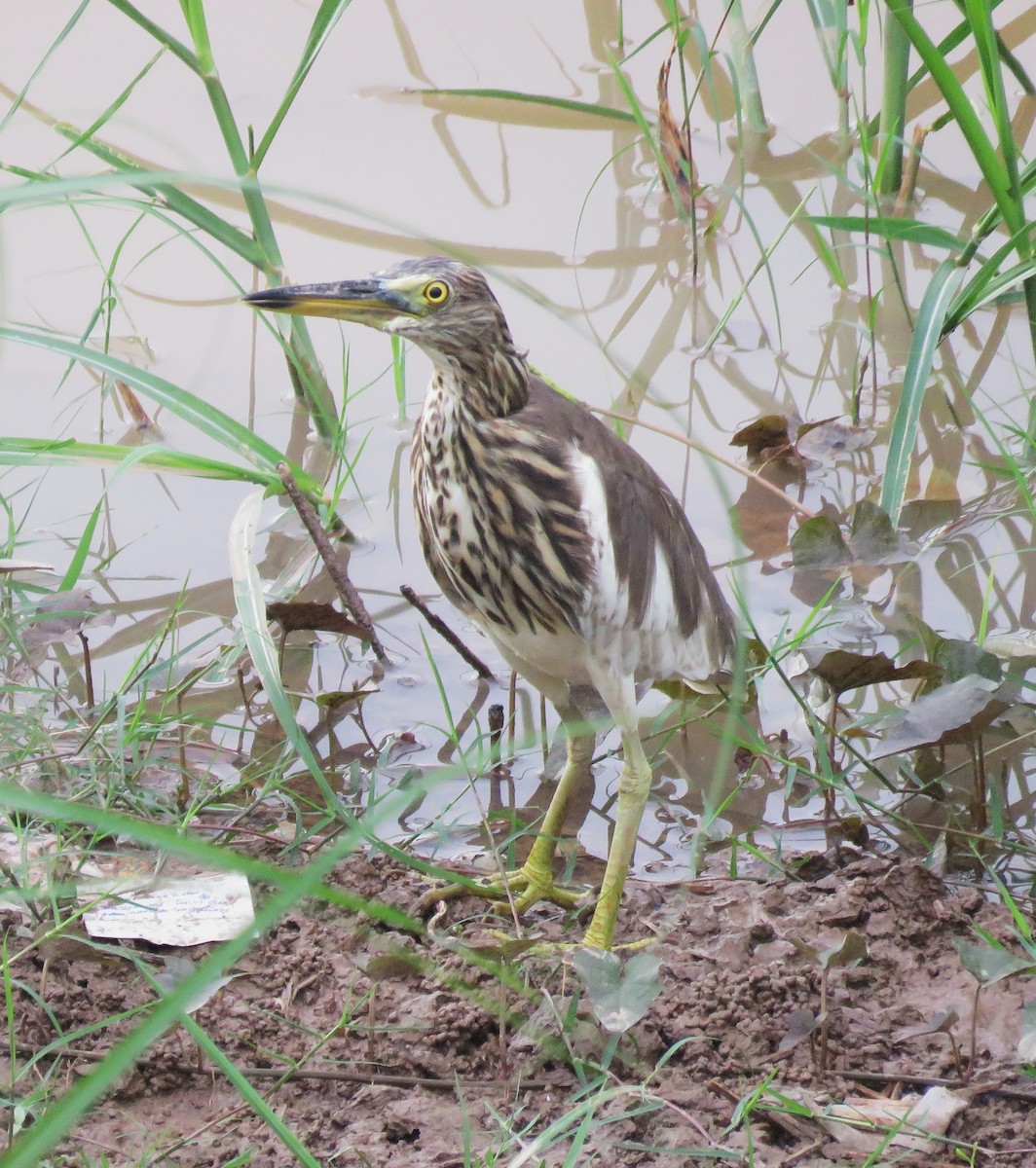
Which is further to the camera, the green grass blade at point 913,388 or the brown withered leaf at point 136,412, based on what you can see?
the brown withered leaf at point 136,412

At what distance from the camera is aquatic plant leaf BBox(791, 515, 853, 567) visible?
321cm

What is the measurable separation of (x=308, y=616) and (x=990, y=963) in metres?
1.64

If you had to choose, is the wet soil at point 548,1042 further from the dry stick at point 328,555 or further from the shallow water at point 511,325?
the dry stick at point 328,555

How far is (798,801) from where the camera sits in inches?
121

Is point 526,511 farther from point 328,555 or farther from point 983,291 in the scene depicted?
point 983,291

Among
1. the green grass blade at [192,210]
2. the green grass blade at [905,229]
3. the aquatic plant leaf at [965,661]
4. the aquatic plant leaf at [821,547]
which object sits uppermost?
the green grass blade at [192,210]

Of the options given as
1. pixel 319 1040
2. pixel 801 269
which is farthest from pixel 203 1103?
pixel 801 269

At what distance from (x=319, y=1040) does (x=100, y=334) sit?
10.3ft

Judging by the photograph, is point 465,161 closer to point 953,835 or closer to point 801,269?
point 801,269

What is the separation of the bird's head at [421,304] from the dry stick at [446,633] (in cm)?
72

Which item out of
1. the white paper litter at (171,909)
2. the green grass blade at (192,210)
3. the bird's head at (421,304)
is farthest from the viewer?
the green grass blade at (192,210)

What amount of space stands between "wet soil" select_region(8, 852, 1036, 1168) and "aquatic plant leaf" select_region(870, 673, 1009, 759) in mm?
263

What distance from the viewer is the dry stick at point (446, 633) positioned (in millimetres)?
3258

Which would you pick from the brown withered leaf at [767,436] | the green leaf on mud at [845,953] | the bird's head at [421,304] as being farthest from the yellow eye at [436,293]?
the brown withered leaf at [767,436]
